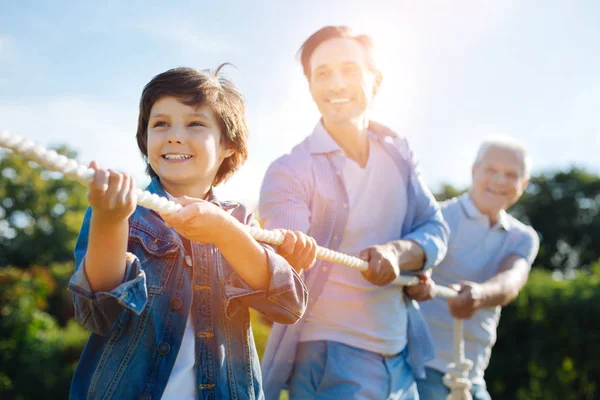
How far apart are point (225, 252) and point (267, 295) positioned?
0.67ft

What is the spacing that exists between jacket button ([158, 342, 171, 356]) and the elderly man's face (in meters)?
2.64

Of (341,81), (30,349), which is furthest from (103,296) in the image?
(30,349)

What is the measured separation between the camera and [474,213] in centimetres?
391

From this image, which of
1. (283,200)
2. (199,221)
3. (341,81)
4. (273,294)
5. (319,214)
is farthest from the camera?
(341,81)

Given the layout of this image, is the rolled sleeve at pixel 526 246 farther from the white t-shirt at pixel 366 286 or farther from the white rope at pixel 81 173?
the white rope at pixel 81 173

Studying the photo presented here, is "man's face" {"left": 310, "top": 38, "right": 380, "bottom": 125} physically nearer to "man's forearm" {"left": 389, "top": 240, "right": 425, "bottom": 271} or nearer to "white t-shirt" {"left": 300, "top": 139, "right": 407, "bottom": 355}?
"white t-shirt" {"left": 300, "top": 139, "right": 407, "bottom": 355}

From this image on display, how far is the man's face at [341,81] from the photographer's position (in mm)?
2830

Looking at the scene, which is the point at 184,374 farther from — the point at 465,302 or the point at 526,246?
the point at 526,246

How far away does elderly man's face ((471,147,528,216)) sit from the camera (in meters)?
3.95

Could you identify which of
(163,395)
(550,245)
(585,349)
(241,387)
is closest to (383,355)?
(241,387)

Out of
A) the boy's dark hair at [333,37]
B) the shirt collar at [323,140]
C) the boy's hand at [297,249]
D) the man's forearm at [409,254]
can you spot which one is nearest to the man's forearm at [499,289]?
the man's forearm at [409,254]

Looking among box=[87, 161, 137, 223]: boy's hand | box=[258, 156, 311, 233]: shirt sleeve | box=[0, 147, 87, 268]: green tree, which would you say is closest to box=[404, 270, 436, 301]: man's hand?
box=[258, 156, 311, 233]: shirt sleeve

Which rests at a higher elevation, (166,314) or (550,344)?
(166,314)

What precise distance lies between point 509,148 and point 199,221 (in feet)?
9.41
